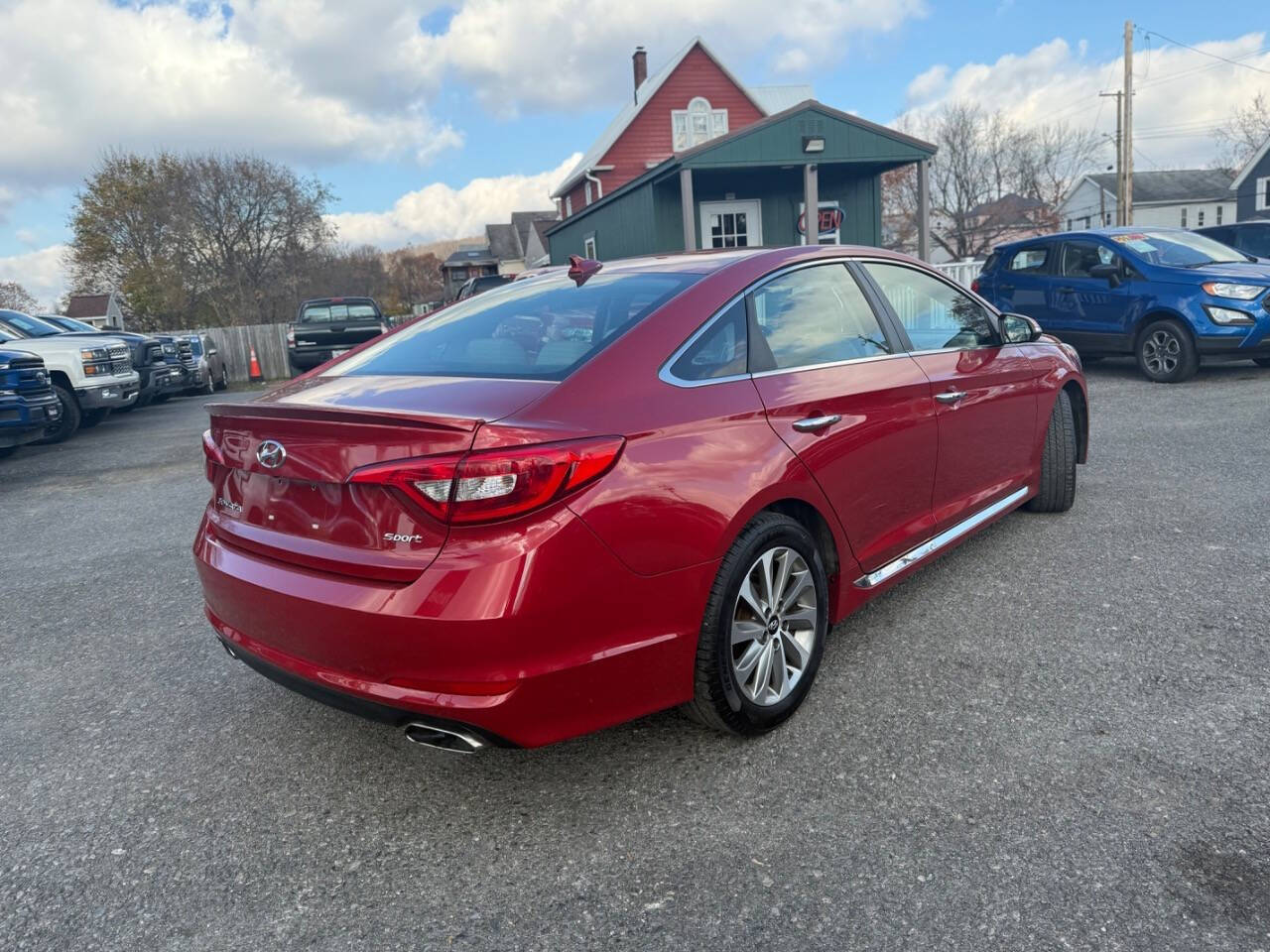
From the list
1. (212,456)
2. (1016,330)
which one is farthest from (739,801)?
(1016,330)

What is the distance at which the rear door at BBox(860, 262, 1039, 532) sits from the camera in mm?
3715

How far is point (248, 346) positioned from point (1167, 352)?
73.4ft

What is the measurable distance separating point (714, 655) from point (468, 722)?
2.40 ft

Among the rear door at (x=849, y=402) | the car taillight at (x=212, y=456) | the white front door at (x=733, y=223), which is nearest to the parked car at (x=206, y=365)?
the white front door at (x=733, y=223)

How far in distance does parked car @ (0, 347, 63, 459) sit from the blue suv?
1085 centimetres

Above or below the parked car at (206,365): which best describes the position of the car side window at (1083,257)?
above

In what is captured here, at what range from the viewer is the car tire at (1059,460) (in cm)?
478

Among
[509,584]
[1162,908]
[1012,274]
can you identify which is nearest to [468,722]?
[509,584]

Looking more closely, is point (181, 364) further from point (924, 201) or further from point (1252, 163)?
point (1252, 163)

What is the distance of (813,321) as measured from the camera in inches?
128

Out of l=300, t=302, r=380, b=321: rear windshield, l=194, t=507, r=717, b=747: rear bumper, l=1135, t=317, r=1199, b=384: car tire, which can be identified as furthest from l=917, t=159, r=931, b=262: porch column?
l=194, t=507, r=717, b=747: rear bumper

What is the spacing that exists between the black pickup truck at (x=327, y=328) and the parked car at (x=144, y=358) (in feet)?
12.8

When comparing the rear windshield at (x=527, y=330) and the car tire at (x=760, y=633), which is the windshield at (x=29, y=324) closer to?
the rear windshield at (x=527, y=330)

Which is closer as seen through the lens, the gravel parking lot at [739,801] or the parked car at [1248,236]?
the gravel parking lot at [739,801]
